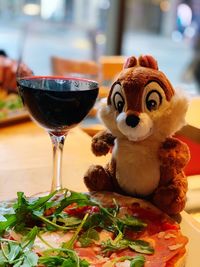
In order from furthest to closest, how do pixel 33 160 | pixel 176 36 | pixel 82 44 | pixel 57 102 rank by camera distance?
pixel 176 36 → pixel 82 44 → pixel 33 160 → pixel 57 102

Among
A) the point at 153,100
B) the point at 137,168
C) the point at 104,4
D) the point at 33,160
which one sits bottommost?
the point at 33,160

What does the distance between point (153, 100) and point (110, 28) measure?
116 inches

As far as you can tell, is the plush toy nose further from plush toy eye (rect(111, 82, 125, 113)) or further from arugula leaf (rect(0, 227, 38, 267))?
arugula leaf (rect(0, 227, 38, 267))

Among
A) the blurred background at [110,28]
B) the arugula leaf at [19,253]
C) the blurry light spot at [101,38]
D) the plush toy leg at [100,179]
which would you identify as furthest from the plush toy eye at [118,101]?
the blurry light spot at [101,38]

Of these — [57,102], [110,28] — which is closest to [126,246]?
Answer: [57,102]

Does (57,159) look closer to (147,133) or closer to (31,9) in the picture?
(147,133)

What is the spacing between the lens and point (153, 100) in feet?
2.10

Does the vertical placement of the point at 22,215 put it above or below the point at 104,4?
below

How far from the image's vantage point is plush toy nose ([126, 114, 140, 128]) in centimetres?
62

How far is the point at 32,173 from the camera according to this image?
36.4 inches

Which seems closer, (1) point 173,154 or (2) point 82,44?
(1) point 173,154

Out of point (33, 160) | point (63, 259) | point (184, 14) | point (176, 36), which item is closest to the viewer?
point (63, 259)

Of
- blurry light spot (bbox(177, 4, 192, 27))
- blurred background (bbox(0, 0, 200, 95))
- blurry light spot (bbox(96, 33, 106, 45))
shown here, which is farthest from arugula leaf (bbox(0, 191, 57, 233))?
blurry light spot (bbox(177, 4, 192, 27))

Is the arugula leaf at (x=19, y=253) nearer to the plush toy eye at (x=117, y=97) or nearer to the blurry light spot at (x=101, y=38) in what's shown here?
the plush toy eye at (x=117, y=97)
